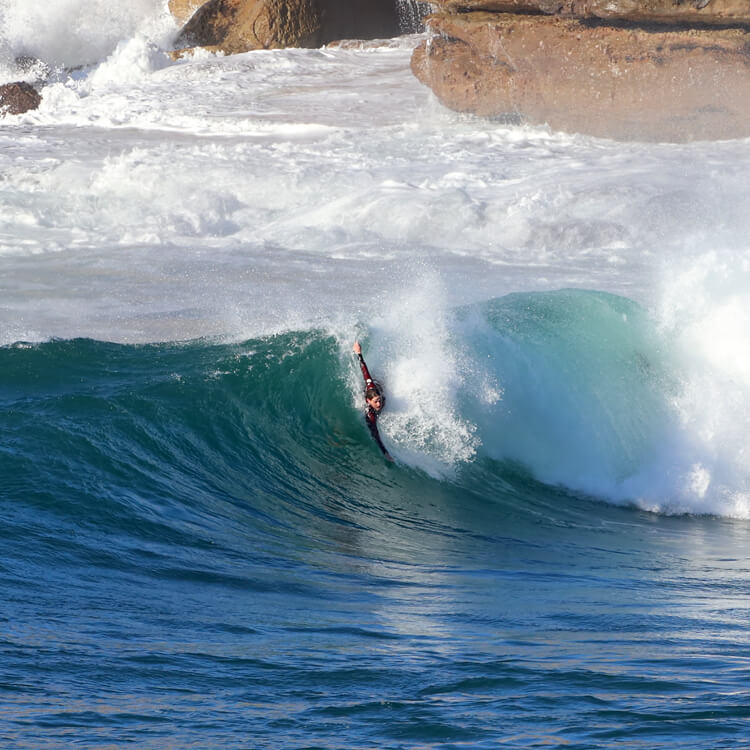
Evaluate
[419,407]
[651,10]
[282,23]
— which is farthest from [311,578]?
[282,23]

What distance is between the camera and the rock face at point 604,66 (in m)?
25.6

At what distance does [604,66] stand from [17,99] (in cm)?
1740

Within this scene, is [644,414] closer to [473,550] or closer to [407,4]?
[473,550]

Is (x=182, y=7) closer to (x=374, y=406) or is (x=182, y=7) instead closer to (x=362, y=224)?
(x=362, y=224)

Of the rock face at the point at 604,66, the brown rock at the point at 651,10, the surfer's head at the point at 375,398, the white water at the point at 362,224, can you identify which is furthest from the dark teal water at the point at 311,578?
the rock face at the point at 604,66

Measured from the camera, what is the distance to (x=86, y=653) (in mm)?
5445

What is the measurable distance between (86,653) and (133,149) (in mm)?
23386

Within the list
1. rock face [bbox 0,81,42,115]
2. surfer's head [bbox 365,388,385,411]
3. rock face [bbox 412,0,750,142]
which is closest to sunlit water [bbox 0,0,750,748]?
surfer's head [bbox 365,388,385,411]

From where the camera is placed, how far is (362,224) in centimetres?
2216

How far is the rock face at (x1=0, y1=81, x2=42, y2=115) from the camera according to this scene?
32812mm

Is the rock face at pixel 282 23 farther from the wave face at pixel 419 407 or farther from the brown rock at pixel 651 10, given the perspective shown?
the wave face at pixel 419 407

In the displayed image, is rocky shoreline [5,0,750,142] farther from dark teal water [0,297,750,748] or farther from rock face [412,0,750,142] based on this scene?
dark teal water [0,297,750,748]

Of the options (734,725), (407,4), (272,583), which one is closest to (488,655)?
(734,725)

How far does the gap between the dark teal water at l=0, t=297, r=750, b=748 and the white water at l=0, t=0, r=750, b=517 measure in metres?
0.72
